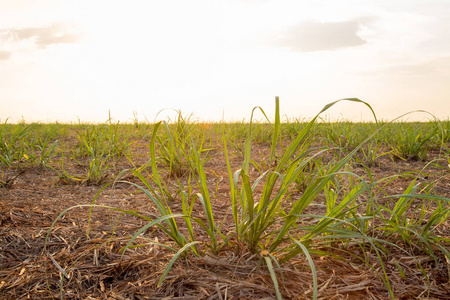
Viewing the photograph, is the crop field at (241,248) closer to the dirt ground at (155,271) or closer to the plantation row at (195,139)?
the dirt ground at (155,271)

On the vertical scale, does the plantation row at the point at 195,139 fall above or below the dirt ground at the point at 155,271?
above

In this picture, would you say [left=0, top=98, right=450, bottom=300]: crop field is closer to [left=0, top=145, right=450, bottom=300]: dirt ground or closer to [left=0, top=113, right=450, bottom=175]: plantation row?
[left=0, top=145, right=450, bottom=300]: dirt ground

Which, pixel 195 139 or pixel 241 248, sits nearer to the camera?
pixel 241 248

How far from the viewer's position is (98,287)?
4.33 ft

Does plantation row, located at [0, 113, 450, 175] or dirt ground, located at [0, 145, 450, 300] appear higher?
plantation row, located at [0, 113, 450, 175]

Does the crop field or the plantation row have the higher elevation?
the plantation row

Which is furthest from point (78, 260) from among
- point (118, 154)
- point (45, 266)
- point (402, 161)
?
point (402, 161)

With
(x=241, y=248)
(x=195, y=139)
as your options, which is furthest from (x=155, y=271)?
(x=195, y=139)

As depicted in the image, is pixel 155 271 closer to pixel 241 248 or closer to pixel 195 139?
pixel 241 248

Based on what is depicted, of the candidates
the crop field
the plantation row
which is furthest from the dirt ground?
the plantation row

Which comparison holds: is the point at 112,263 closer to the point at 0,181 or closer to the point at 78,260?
the point at 78,260

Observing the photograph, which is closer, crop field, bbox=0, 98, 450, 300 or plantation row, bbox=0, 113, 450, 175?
crop field, bbox=0, 98, 450, 300

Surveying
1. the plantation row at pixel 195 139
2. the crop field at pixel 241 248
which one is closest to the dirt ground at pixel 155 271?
the crop field at pixel 241 248

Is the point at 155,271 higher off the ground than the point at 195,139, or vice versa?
the point at 195,139
